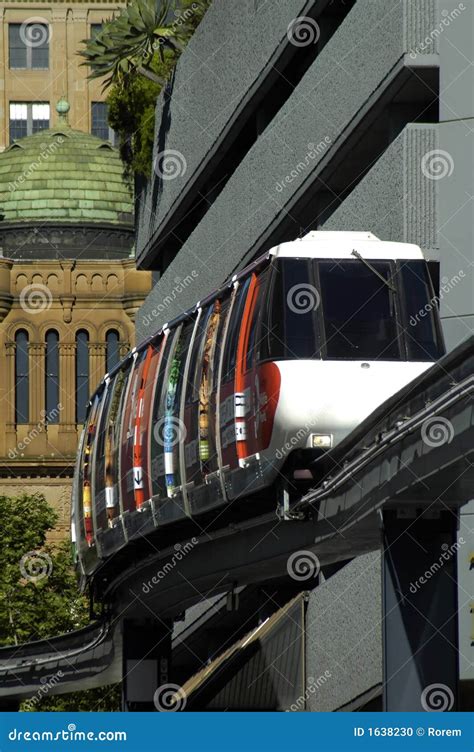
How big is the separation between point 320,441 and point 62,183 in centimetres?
8109

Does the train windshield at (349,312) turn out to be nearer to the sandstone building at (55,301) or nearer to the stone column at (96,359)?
the sandstone building at (55,301)

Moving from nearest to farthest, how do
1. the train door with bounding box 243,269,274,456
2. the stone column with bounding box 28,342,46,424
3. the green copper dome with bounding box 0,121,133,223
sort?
the train door with bounding box 243,269,274,456 → the stone column with bounding box 28,342,46,424 → the green copper dome with bounding box 0,121,133,223

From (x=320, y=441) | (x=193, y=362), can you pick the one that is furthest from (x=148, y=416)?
(x=320, y=441)

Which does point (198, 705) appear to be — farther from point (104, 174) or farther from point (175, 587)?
point (104, 174)

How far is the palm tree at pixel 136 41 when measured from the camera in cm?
5150

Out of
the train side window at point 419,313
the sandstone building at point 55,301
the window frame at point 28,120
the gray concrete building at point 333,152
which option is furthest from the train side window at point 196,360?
the window frame at point 28,120

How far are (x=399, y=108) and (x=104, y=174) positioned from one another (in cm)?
7239

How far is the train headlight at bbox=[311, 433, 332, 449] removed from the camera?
2427 cm

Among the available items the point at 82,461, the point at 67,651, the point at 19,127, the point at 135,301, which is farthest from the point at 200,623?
the point at 19,127

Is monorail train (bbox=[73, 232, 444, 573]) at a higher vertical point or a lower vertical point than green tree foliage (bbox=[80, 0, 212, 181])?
lower

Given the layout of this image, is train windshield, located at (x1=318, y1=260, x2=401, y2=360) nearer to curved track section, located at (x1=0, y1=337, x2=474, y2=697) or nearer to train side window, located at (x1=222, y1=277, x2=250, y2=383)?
train side window, located at (x1=222, y1=277, x2=250, y2=383)

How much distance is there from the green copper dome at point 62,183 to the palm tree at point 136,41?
164ft

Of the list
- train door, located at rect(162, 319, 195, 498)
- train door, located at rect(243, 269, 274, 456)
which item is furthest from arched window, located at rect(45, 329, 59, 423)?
train door, located at rect(243, 269, 274, 456)

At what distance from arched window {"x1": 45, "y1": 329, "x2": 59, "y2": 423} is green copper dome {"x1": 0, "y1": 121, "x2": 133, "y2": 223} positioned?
18.4ft
